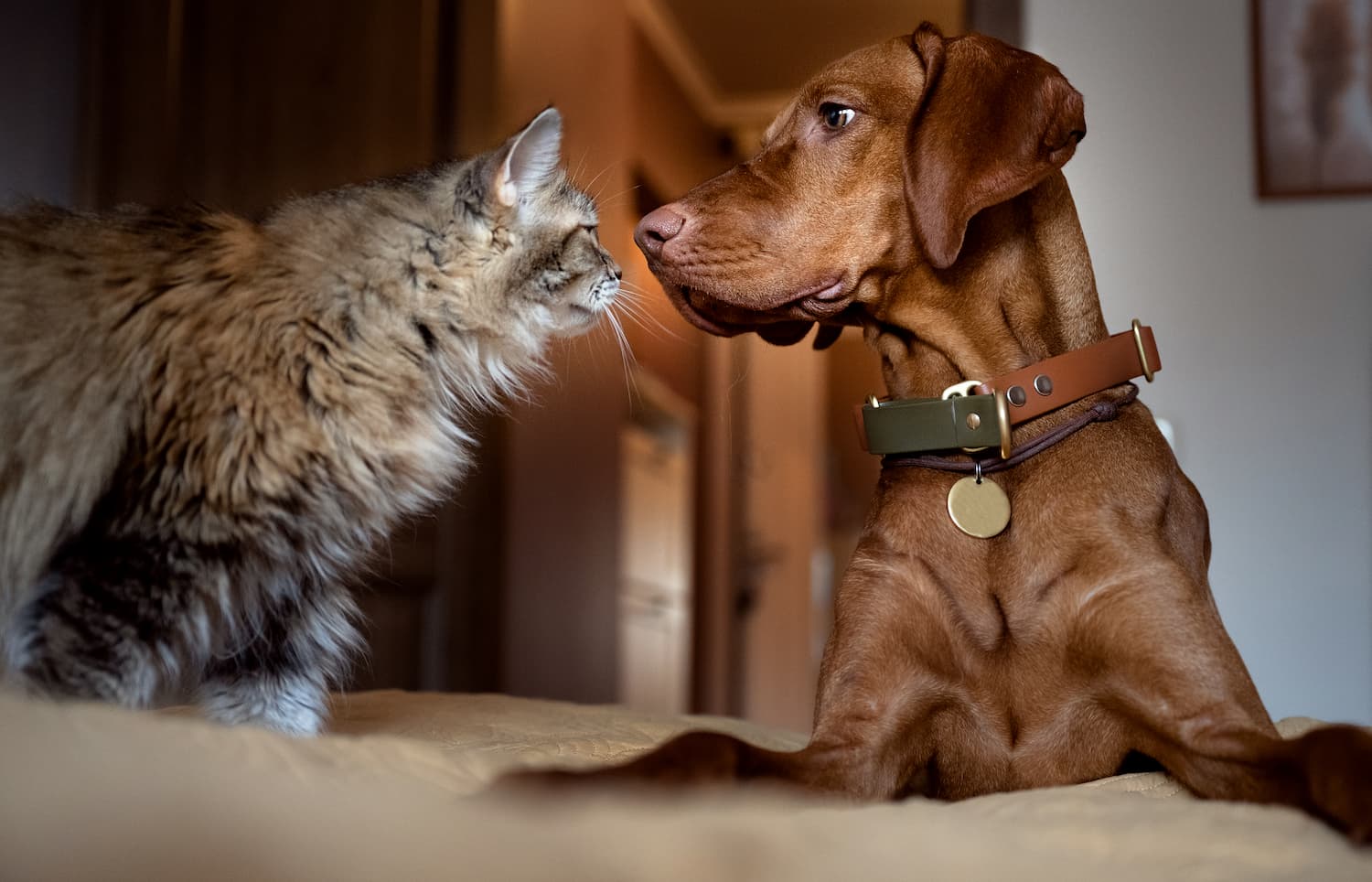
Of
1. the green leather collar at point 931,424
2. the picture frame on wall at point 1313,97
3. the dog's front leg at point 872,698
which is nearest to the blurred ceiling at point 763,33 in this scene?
the picture frame on wall at point 1313,97

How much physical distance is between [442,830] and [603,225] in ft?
10.6

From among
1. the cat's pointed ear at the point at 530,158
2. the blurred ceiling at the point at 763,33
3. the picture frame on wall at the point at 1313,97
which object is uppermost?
the blurred ceiling at the point at 763,33

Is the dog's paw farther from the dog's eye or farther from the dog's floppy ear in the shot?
the dog's eye

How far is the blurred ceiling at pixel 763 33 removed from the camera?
199 inches

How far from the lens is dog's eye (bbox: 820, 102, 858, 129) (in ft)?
4.74

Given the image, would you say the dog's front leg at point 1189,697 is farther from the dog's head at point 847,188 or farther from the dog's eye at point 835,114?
the dog's eye at point 835,114

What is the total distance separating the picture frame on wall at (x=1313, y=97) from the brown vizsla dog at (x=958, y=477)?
1453 millimetres

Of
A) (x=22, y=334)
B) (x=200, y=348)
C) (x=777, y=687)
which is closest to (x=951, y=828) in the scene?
(x=200, y=348)

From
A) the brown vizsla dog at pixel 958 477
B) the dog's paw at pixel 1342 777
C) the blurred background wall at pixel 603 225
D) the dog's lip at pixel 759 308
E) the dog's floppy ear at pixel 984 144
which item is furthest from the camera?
the blurred background wall at pixel 603 225

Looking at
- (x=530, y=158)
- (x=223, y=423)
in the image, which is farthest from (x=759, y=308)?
(x=223, y=423)

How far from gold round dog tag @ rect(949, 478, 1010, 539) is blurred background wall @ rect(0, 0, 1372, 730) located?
479 mm

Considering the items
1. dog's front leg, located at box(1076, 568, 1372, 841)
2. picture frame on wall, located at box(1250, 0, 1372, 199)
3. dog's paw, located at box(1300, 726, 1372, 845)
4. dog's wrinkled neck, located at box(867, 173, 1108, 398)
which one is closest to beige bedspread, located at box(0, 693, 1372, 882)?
dog's paw, located at box(1300, 726, 1372, 845)

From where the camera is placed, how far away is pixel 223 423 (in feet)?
3.64

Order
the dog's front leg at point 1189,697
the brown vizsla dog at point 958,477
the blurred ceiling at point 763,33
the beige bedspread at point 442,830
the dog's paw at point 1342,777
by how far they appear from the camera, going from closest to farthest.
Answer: the beige bedspread at point 442,830
the dog's paw at point 1342,777
the dog's front leg at point 1189,697
the brown vizsla dog at point 958,477
the blurred ceiling at point 763,33
